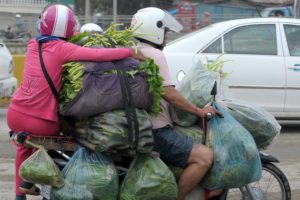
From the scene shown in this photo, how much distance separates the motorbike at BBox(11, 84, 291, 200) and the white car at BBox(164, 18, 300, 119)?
445 cm

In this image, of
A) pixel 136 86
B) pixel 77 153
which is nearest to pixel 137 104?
pixel 136 86

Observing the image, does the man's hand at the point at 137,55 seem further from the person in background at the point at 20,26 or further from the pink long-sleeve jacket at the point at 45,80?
the person in background at the point at 20,26

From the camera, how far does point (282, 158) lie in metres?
8.18

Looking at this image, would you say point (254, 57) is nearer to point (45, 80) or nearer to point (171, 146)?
point (171, 146)

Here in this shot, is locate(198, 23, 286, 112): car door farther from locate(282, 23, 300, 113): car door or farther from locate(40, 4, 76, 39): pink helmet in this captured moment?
locate(40, 4, 76, 39): pink helmet

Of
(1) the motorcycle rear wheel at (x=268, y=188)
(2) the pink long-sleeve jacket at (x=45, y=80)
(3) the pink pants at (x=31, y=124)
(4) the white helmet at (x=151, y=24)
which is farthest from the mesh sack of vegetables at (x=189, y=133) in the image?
(3) the pink pants at (x=31, y=124)

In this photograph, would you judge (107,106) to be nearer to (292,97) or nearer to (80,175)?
(80,175)

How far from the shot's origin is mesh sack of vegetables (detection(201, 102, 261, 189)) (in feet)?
14.7

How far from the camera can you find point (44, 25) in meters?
4.35

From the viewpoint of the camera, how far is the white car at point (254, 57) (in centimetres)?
968

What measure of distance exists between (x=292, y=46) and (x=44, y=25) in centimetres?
625

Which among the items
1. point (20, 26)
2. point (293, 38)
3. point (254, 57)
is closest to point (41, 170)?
point (254, 57)

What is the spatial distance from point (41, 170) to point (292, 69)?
629 centimetres

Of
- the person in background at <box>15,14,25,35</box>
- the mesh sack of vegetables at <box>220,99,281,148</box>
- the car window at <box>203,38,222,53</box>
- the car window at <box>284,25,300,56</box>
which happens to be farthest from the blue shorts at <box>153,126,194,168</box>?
the person in background at <box>15,14,25,35</box>
